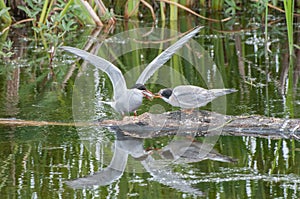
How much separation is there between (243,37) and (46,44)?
8.24 ft

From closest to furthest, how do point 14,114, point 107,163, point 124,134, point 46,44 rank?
point 107,163
point 124,134
point 14,114
point 46,44

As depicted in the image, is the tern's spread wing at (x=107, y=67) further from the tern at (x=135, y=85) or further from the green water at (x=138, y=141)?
the green water at (x=138, y=141)

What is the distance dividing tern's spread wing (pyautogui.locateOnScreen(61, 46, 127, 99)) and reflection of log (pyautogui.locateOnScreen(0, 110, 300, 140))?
0.31 meters

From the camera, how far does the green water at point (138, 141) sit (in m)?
4.20

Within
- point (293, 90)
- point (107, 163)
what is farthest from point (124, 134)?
point (293, 90)

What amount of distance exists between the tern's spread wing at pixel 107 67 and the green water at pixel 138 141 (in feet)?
1.07

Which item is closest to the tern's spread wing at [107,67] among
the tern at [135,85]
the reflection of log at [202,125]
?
the tern at [135,85]

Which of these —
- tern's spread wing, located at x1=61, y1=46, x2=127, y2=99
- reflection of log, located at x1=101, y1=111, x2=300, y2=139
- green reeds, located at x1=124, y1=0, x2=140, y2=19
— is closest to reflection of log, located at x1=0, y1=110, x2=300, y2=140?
reflection of log, located at x1=101, y1=111, x2=300, y2=139

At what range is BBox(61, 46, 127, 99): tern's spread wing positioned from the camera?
17.7 feet

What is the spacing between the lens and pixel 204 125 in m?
5.35

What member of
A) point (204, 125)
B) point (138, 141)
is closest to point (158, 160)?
point (138, 141)

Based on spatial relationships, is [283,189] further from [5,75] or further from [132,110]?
[5,75]

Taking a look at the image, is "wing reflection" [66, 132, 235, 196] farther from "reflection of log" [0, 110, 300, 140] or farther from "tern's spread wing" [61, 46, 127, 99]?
"tern's spread wing" [61, 46, 127, 99]

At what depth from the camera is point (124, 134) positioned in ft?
17.9
